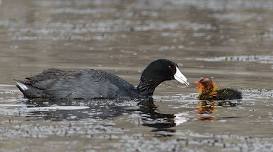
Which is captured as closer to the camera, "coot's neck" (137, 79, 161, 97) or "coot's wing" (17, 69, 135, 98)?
"coot's wing" (17, 69, 135, 98)

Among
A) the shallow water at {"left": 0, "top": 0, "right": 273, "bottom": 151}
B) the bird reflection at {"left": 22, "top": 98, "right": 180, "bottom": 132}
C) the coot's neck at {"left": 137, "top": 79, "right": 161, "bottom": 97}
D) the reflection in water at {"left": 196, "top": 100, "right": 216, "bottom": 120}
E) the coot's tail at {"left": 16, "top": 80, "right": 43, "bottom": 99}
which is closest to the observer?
the shallow water at {"left": 0, "top": 0, "right": 273, "bottom": 151}

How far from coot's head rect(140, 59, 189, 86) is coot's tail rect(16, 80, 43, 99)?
6.60ft

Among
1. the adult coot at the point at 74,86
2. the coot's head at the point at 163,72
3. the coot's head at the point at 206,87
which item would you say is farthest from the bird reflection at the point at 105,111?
the coot's head at the point at 206,87

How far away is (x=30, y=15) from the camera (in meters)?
32.5

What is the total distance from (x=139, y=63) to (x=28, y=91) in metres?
5.88

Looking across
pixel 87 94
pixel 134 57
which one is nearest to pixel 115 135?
pixel 87 94

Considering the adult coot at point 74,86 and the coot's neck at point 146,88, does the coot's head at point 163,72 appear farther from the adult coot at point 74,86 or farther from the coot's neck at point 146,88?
the adult coot at point 74,86

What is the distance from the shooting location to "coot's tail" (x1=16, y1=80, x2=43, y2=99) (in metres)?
15.8

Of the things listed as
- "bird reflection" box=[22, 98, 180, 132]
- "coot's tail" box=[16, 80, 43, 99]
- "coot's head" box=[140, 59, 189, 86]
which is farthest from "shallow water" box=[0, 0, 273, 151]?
"coot's head" box=[140, 59, 189, 86]

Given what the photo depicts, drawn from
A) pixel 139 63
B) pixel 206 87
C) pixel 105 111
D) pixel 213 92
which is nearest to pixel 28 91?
pixel 105 111

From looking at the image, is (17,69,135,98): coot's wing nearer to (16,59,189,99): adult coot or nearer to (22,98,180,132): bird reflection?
(16,59,189,99): adult coot

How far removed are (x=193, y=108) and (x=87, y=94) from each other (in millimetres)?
2029

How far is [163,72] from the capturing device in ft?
54.6

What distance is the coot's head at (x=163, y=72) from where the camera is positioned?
54.4ft
